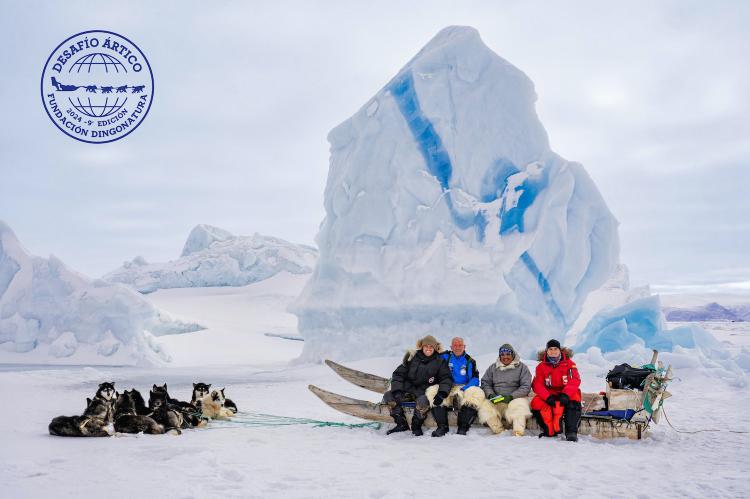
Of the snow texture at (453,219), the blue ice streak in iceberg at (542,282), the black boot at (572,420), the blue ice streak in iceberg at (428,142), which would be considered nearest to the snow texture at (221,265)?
the snow texture at (453,219)

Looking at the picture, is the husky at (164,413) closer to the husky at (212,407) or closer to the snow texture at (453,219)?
the husky at (212,407)

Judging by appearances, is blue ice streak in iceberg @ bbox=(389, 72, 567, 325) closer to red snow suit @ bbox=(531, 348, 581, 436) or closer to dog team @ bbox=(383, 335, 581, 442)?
dog team @ bbox=(383, 335, 581, 442)

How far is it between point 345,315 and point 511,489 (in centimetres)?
1065

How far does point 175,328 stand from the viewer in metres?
22.0

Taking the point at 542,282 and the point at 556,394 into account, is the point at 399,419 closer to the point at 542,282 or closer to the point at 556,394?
the point at 556,394

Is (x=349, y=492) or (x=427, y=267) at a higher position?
(x=427, y=267)

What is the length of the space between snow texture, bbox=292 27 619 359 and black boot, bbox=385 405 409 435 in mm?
7290

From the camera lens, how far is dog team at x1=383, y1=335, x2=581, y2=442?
19.3ft

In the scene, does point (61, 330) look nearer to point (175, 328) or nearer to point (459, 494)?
point (175, 328)

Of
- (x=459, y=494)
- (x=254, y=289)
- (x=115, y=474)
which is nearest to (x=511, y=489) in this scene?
(x=459, y=494)

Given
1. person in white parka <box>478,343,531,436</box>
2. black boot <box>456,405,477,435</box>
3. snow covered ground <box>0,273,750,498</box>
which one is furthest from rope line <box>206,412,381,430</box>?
person in white parka <box>478,343,531,436</box>

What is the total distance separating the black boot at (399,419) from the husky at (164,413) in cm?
208

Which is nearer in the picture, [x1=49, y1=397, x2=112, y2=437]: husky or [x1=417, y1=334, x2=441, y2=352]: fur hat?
[x1=49, y1=397, x2=112, y2=437]: husky

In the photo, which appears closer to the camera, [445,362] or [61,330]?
[445,362]
